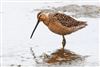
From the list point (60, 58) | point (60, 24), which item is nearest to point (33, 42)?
point (60, 24)

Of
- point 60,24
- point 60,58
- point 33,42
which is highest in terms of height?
point 60,24

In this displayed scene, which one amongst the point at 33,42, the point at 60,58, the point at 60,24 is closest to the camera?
the point at 60,58

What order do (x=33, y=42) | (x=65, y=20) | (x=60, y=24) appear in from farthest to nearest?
(x=33, y=42), (x=65, y=20), (x=60, y=24)

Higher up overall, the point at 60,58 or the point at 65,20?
the point at 65,20

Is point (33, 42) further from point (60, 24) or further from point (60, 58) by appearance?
point (60, 58)

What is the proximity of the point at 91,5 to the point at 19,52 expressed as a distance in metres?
6.17

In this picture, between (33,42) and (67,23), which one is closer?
(67,23)

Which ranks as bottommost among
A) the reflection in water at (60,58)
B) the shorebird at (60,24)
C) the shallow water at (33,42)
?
the reflection in water at (60,58)

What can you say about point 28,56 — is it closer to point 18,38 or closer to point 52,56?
point 52,56

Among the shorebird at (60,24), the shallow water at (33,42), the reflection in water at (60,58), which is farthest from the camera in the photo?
the shorebird at (60,24)

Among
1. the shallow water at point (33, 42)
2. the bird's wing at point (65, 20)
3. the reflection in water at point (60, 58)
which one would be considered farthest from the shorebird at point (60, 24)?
the reflection in water at point (60, 58)

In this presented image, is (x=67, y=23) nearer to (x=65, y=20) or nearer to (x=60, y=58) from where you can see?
(x=65, y=20)

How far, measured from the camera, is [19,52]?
10.7m

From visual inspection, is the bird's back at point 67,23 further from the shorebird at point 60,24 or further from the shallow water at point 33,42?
the shallow water at point 33,42
